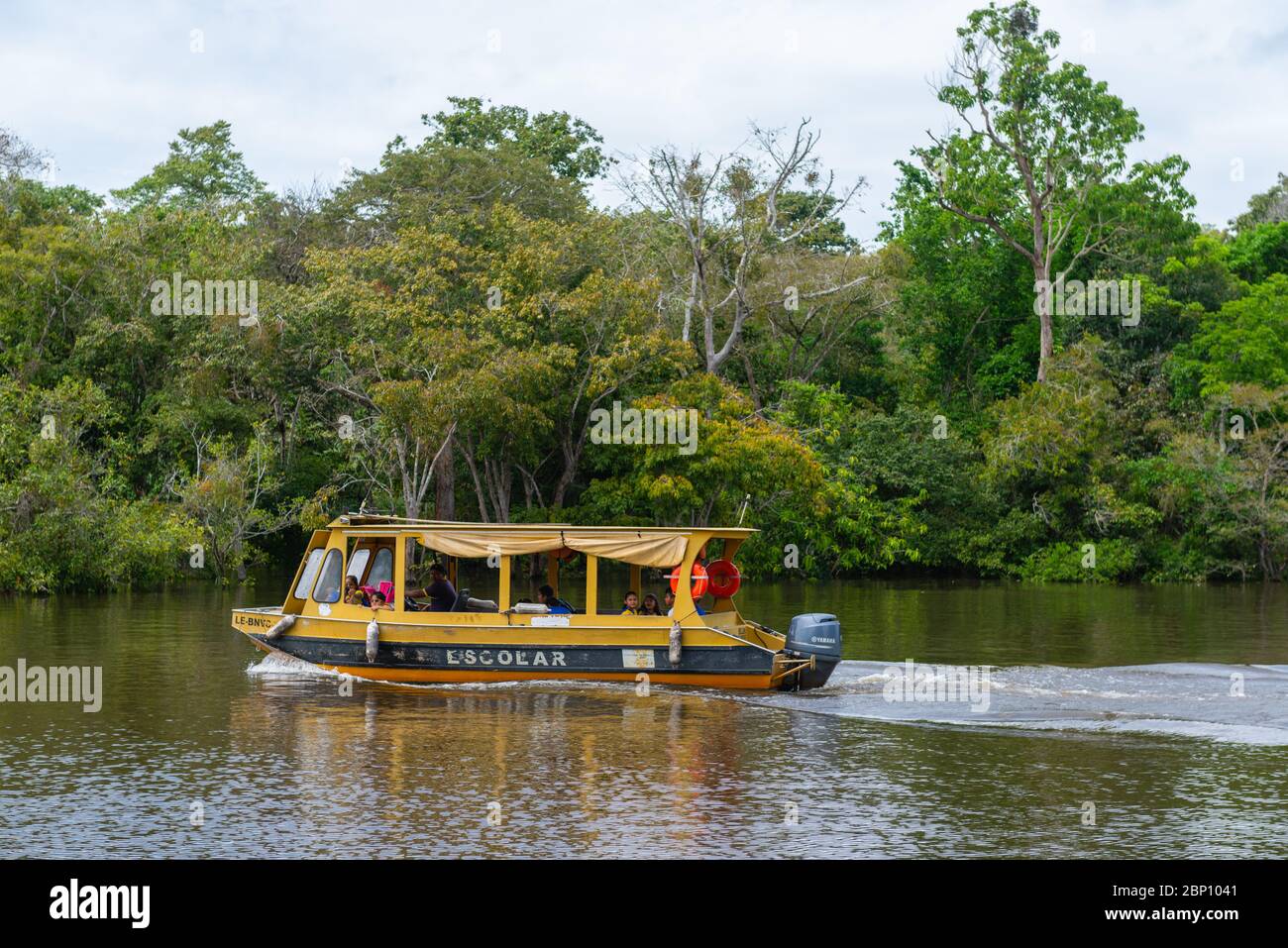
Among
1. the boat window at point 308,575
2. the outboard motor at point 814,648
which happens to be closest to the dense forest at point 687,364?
the boat window at point 308,575

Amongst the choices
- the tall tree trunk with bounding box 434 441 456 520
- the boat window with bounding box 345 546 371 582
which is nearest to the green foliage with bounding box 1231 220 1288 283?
the tall tree trunk with bounding box 434 441 456 520

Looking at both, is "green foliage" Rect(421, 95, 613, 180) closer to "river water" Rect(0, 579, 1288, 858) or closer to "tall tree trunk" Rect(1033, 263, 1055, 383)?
"tall tree trunk" Rect(1033, 263, 1055, 383)

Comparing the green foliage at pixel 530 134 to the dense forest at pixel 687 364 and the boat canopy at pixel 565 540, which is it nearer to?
the dense forest at pixel 687 364

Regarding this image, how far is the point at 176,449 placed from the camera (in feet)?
158

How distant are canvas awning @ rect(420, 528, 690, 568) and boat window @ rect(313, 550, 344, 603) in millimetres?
1546

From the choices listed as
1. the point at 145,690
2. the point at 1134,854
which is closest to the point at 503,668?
the point at 145,690

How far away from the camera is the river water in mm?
13438

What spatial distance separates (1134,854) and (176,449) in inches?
1598

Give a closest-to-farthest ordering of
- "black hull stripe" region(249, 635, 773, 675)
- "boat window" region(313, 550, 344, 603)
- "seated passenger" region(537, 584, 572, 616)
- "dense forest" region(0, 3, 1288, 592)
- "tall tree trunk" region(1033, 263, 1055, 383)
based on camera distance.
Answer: "black hull stripe" region(249, 635, 773, 675)
"seated passenger" region(537, 584, 572, 616)
"boat window" region(313, 550, 344, 603)
"dense forest" region(0, 3, 1288, 592)
"tall tree trunk" region(1033, 263, 1055, 383)

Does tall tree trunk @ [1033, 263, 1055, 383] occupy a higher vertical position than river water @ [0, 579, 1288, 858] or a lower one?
higher

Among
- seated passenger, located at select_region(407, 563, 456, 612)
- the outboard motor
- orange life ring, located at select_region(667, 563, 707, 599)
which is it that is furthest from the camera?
seated passenger, located at select_region(407, 563, 456, 612)

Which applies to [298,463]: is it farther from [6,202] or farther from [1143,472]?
[1143,472]

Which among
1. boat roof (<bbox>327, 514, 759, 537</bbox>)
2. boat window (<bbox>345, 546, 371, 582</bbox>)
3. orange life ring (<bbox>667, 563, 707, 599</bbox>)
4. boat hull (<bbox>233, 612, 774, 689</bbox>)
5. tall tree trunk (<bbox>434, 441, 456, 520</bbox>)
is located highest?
tall tree trunk (<bbox>434, 441, 456, 520</bbox>)

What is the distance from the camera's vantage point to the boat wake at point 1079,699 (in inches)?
752
